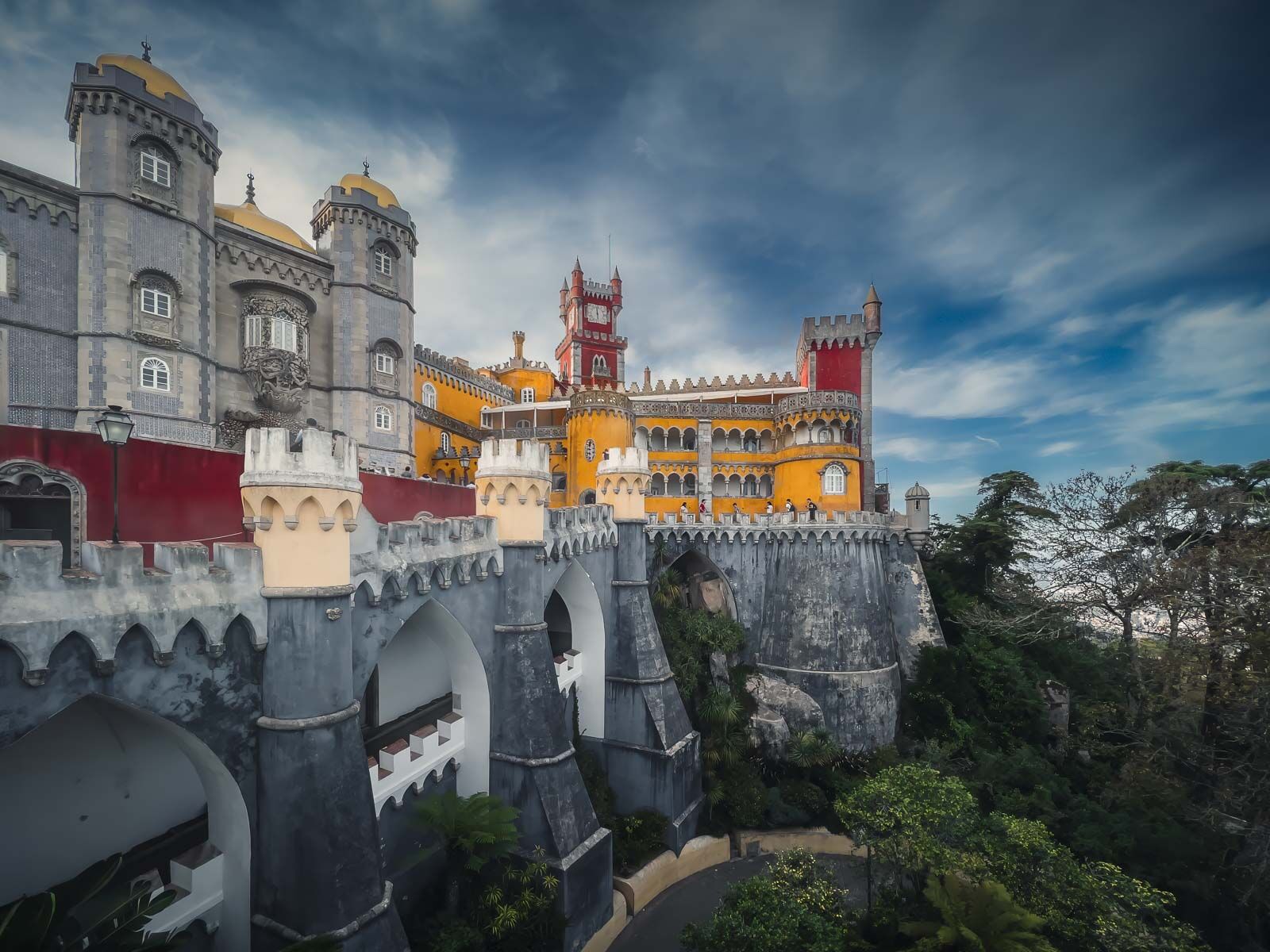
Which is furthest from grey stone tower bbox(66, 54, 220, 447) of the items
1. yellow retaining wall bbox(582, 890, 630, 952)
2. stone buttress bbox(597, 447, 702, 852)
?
yellow retaining wall bbox(582, 890, 630, 952)

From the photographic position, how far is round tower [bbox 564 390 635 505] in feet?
98.0

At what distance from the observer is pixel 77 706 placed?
7.40 m

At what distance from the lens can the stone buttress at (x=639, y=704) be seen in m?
17.1

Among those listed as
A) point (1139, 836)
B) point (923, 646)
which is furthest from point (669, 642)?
point (1139, 836)

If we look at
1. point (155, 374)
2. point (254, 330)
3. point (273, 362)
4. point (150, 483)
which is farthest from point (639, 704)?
point (254, 330)

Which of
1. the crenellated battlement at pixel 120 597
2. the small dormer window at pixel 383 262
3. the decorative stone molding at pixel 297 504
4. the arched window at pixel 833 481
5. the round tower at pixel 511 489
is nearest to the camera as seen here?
the crenellated battlement at pixel 120 597

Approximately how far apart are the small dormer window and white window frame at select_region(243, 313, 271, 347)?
5.25 metres

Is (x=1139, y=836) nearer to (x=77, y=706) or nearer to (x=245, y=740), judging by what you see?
(x=245, y=740)

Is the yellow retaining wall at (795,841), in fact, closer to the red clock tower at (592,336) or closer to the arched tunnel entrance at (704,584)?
the arched tunnel entrance at (704,584)

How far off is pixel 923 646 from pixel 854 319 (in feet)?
61.7

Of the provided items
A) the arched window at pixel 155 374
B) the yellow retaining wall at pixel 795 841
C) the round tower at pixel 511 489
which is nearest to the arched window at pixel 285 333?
the arched window at pixel 155 374

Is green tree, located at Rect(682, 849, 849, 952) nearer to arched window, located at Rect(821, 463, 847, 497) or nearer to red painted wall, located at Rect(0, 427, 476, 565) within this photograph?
red painted wall, located at Rect(0, 427, 476, 565)

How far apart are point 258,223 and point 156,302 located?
21.7 ft

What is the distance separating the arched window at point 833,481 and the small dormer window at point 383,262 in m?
24.1
